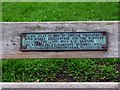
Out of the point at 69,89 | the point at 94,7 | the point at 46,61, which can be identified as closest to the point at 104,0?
the point at 94,7

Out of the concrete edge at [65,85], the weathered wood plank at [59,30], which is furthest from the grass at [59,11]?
the weathered wood plank at [59,30]

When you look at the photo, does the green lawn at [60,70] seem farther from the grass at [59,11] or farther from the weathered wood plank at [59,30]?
the weathered wood plank at [59,30]

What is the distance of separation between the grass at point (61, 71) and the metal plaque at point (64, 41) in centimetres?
166

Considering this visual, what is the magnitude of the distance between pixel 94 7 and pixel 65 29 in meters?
4.27

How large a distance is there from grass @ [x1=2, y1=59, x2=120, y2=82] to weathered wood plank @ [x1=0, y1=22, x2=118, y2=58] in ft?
5.26

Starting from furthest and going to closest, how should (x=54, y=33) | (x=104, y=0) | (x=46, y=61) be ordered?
(x=104, y=0), (x=46, y=61), (x=54, y=33)

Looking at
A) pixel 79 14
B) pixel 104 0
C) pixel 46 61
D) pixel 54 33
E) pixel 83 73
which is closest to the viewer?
pixel 54 33

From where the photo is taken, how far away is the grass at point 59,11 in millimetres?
7629

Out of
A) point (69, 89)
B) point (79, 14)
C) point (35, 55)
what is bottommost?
point (69, 89)

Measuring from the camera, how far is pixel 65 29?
13.5ft

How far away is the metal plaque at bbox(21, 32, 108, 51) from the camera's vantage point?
4066mm

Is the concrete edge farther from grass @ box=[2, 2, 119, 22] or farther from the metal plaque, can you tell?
grass @ box=[2, 2, 119, 22]

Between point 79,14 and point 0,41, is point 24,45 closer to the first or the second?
point 0,41

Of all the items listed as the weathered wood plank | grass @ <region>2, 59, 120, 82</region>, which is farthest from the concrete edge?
grass @ <region>2, 59, 120, 82</region>
